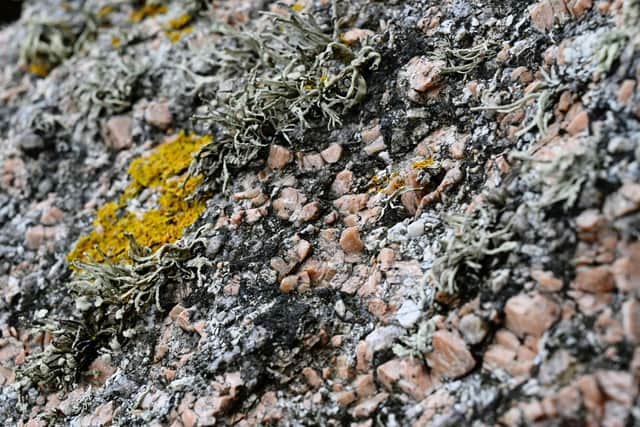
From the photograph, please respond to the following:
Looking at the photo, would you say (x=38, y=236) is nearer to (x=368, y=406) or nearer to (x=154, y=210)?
(x=154, y=210)

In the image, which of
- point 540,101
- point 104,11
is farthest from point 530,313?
point 104,11

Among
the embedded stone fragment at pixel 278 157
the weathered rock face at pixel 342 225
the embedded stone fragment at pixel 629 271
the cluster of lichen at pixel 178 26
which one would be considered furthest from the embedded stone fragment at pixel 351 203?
the cluster of lichen at pixel 178 26

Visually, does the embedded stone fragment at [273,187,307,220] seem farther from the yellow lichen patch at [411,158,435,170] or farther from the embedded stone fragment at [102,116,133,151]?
the embedded stone fragment at [102,116,133,151]

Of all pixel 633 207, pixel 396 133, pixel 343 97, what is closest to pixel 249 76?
pixel 343 97

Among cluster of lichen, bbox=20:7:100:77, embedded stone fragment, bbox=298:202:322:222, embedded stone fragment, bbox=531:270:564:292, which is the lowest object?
embedded stone fragment, bbox=531:270:564:292

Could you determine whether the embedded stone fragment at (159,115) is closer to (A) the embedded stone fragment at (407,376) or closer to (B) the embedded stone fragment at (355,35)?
(B) the embedded stone fragment at (355,35)

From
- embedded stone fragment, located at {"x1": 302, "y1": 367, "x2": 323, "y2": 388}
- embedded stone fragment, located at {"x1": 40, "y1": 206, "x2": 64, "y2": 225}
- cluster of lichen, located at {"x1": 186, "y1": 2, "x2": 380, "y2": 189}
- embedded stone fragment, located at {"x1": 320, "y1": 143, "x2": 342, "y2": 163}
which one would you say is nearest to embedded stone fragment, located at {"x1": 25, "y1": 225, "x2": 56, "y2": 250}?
embedded stone fragment, located at {"x1": 40, "y1": 206, "x2": 64, "y2": 225}

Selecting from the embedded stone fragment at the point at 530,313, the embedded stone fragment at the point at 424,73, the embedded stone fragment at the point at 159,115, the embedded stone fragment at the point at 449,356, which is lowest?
the embedded stone fragment at the point at 449,356

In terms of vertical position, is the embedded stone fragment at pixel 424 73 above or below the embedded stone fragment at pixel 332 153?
above
